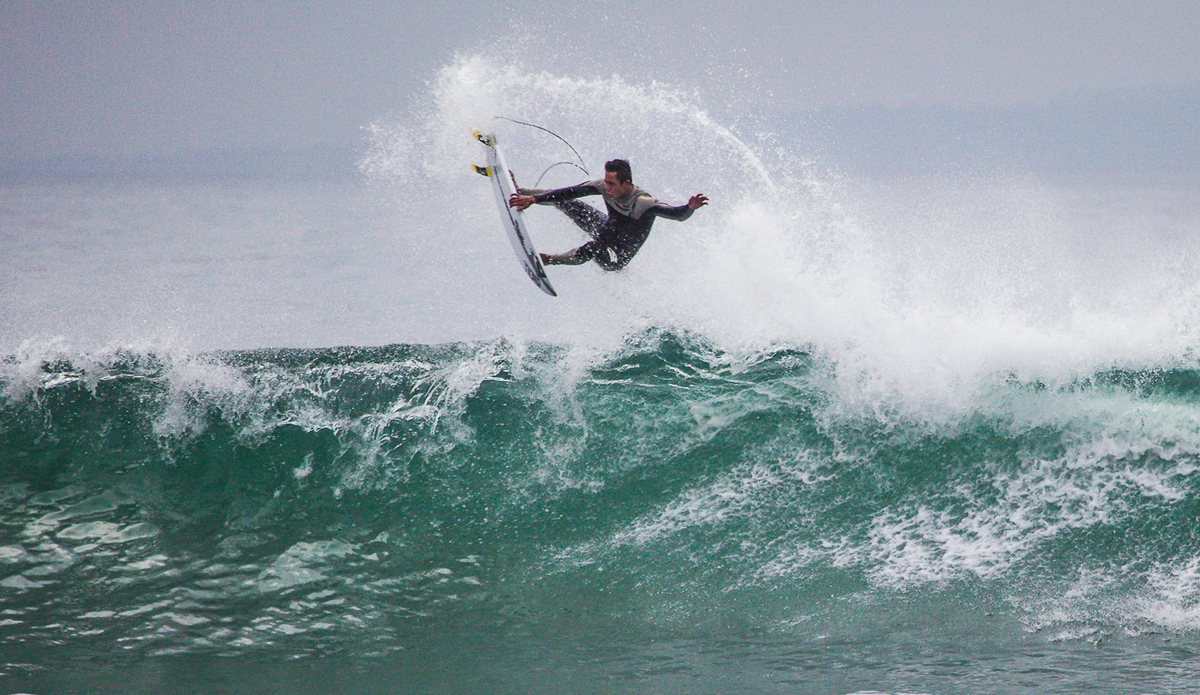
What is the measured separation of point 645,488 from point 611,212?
1842 millimetres

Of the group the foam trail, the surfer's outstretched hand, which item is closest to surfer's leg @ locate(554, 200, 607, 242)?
the surfer's outstretched hand

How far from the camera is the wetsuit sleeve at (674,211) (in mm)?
5439

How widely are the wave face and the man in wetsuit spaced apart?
0.65m

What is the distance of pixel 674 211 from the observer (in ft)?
18.1

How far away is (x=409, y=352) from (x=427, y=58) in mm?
20513

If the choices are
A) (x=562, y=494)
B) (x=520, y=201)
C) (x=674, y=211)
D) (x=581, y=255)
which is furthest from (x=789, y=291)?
(x=562, y=494)

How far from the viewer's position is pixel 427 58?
2502 centimetres

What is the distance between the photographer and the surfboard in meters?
6.06

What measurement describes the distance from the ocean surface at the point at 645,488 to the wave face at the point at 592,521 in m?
0.02

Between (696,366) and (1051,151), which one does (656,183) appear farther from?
(1051,151)

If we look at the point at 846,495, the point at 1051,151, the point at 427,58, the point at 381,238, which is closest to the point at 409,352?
the point at 846,495

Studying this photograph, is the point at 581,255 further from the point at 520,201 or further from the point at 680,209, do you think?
the point at 680,209

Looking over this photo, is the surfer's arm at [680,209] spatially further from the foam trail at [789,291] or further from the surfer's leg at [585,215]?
the foam trail at [789,291]

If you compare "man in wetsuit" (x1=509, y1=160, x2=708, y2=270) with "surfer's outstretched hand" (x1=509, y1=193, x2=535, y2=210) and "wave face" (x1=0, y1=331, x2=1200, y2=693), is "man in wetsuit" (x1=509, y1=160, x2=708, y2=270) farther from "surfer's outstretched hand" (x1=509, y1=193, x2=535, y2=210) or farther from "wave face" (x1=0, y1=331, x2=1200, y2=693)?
"wave face" (x1=0, y1=331, x2=1200, y2=693)
